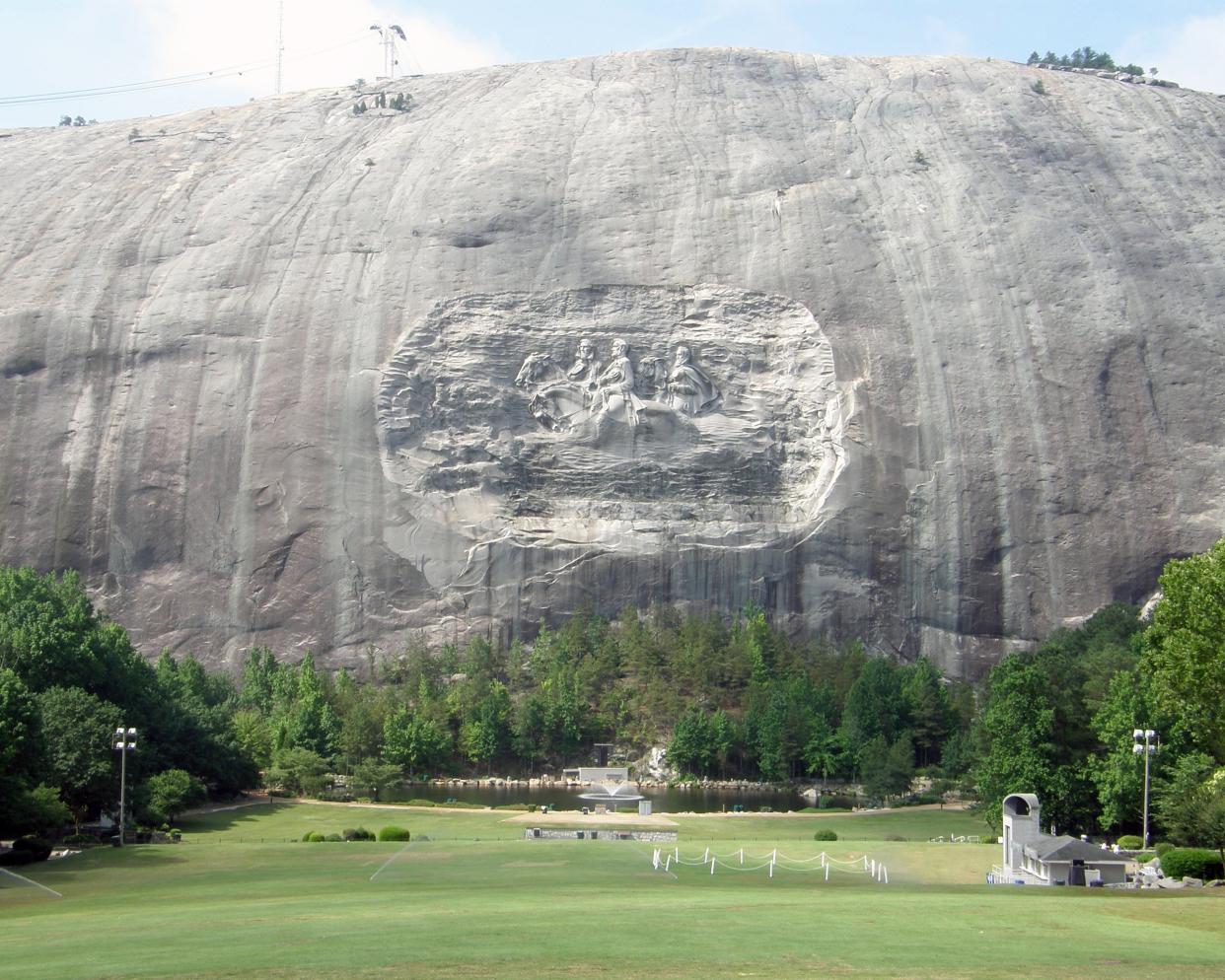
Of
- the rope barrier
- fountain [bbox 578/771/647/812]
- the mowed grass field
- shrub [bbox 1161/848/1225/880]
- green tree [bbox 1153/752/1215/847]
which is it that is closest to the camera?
the mowed grass field

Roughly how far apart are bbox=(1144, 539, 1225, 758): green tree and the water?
24792 mm

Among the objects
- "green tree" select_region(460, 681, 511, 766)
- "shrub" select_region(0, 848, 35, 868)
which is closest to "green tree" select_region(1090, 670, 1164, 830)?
"shrub" select_region(0, 848, 35, 868)

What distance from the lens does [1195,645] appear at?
28812 mm

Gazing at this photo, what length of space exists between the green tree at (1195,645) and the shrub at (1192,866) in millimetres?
2296

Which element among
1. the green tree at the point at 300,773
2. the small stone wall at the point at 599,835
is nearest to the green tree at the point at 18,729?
the small stone wall at the point at 599,835

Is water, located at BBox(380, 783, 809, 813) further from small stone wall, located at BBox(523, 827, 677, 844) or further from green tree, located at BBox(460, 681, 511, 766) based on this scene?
small stone wall, located at BBox(523, 827, 677, 844)

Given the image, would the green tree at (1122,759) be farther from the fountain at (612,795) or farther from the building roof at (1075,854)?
the fountain at (612,795)

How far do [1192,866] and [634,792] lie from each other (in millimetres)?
30496

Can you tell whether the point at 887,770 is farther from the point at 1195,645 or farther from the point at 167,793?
the point at 1195,645

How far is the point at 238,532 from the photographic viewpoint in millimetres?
73000

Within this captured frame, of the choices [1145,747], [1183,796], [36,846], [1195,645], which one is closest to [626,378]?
[1145,747]

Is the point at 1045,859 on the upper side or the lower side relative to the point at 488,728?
lower

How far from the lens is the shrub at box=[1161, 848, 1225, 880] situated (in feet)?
96.0

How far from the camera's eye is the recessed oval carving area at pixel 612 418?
7350 centimetres
